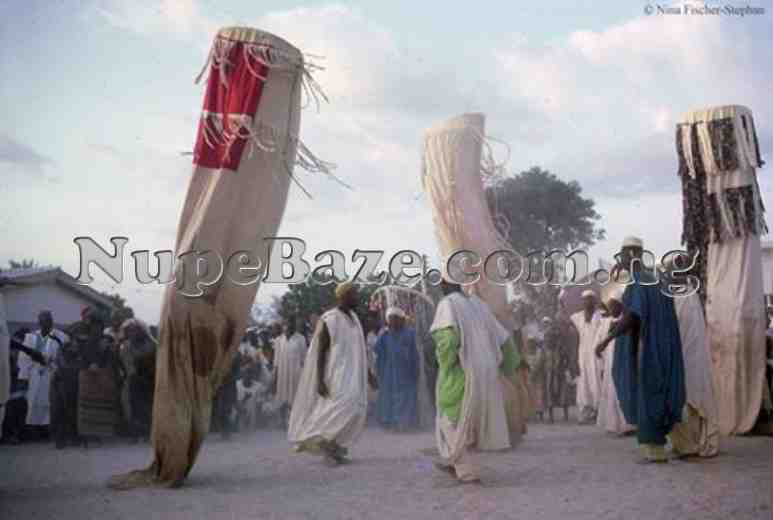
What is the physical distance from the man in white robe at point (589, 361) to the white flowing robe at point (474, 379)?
4.89m

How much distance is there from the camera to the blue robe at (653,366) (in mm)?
6602

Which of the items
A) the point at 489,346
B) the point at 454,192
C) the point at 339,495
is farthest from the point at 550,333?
the point at 339,495

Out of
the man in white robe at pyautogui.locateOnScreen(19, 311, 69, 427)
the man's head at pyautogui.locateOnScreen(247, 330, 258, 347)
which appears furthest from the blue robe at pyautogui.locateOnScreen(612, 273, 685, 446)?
the man's head at pyautogui.locateOnScreen(247, 330, 258, 347)

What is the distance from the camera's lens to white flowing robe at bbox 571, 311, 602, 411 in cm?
1088

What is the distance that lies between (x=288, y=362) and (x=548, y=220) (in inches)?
212

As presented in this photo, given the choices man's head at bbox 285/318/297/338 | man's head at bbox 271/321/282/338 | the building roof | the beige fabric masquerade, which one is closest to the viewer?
the beige fabric masquerade

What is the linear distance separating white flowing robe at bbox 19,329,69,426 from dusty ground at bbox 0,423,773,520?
1.10 metres

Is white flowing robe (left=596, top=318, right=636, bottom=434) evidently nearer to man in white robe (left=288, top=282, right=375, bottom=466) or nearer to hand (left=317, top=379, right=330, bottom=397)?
man in white robe (left=288, top=282, right=375, bottom=466)

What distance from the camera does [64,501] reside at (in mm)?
5402

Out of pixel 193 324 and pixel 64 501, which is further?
pixel 193 324

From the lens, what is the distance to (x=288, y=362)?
1273 cm

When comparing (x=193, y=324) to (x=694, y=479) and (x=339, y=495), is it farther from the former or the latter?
(x=694, y=479)

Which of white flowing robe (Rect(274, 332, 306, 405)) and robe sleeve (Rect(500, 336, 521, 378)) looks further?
white flowing robe (Rect(274, 332, 306, 405))

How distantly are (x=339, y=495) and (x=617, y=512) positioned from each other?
1.95 meters
